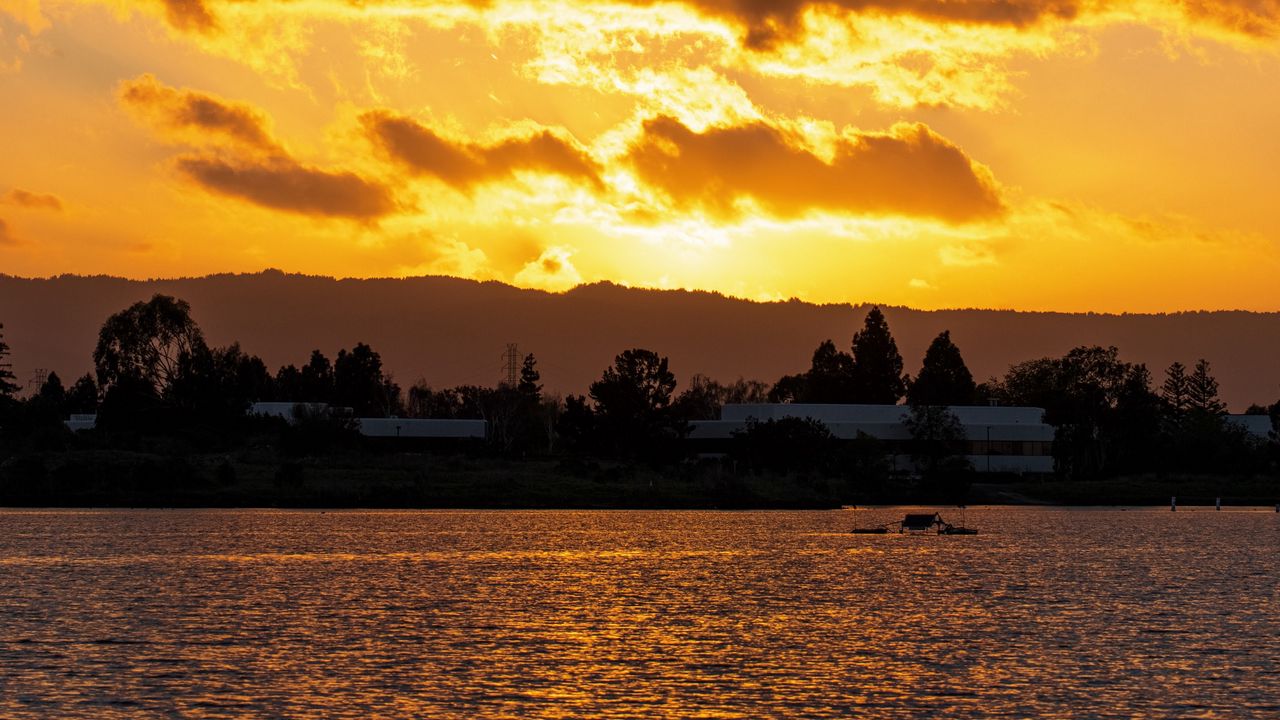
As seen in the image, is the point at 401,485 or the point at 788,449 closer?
the point at 401,485

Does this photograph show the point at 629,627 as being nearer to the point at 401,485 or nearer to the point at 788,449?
the point at 401,485

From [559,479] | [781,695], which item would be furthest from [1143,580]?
[559,479]

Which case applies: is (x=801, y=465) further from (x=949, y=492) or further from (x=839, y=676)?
(x=839, y=676)

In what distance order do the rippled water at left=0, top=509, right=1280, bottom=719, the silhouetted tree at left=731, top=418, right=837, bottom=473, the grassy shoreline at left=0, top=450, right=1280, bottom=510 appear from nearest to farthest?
the rippled water at left=0, top=509, right=1280, bottom=719
the grassy shoreline at left=0, top=450, right=1280, bottom=510
the silhouetted tree at left=731, top=418, right=837, bottom=473

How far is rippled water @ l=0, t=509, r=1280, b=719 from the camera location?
41.3 m

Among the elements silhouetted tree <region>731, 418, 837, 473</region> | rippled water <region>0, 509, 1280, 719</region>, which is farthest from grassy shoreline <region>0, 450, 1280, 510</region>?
rippled water <region>0, 509, 1280, 719</region>

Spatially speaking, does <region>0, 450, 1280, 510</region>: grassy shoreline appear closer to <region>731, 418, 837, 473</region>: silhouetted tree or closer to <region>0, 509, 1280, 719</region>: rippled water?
<region>731, 418, 837, 473</region>: silhouetted tree

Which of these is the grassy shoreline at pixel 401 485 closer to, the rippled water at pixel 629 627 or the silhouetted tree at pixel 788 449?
the silhouetted tree at pixel 788 449

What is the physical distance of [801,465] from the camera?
7589 inches

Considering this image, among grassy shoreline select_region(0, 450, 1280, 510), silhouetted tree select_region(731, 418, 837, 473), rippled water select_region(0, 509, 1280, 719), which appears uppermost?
silhouetted tree select_region(731, 418, 837, 473)

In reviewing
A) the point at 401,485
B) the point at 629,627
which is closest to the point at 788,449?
the point at 401,485

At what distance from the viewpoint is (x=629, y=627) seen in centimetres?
5772

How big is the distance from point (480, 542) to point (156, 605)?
150ft

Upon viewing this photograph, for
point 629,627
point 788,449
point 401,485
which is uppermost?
point 788,449
